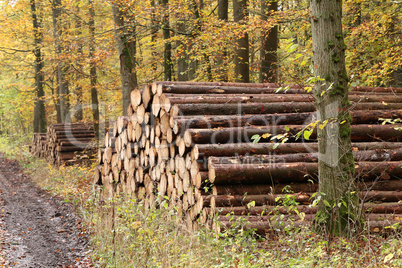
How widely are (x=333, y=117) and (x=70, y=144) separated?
15263mm

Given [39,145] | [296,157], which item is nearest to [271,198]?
[296,157]

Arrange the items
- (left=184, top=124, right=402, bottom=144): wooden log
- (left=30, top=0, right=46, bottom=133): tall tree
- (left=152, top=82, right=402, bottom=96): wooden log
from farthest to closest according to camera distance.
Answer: (left=30, top=0, right=46, bottom=133): tall tree
(left=152, top=82, right=402, bottom=96): wooden log
(left=184, top=124, right=402, bottom=144): wooden log

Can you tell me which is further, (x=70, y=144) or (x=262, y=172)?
(x=70, y=144)

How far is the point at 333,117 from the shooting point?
183 inches

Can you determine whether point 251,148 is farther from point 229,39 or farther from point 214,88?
point 229,39

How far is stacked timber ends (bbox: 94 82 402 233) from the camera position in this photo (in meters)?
5.84

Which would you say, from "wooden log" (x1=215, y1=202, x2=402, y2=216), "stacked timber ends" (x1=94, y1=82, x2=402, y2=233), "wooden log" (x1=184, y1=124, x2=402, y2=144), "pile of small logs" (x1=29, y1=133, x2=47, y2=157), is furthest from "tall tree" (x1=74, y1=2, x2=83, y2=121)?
"wooden log" (x1=215, y1=202, x2=402, y2=216)

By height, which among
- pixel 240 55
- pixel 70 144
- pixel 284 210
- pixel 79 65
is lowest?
pixel 284 210

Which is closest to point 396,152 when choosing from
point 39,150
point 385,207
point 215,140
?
point 385,207

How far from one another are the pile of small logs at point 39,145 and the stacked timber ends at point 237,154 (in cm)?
1407

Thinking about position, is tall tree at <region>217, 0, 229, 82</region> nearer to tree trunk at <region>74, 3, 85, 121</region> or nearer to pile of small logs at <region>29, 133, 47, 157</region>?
tree trunk at <region>74, 3, 85, 121</region>

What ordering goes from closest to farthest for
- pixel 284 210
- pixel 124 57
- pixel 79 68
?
pixel 284 210
pixel 124 57
pixel 79 68

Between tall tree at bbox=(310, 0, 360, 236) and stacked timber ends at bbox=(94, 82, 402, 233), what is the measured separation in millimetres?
246

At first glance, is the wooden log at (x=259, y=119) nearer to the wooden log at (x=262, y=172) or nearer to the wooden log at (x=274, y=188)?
the wooden log at (x=262, y=172)
